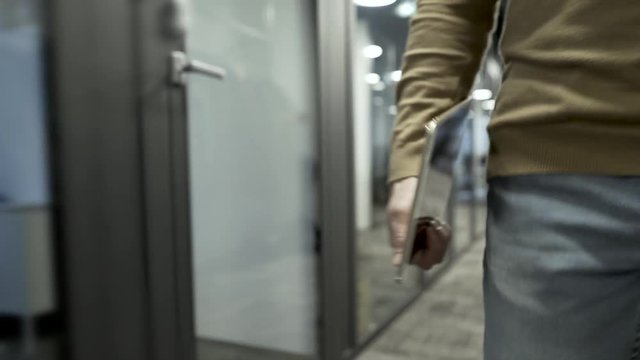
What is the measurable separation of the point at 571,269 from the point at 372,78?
229 centimetres

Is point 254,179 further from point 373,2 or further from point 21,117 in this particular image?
point 373,2

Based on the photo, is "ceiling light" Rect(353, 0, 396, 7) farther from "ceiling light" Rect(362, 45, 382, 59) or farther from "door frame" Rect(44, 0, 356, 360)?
"door frame" Rect(44, 0, 356, 360)

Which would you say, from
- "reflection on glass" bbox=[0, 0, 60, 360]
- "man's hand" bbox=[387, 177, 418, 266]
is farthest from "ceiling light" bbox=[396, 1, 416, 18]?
"man's hand" bbox=[387, 177, 418, 266]

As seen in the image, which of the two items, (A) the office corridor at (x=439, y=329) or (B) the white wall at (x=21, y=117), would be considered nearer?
(B) the white wall at (x=21, y=117)

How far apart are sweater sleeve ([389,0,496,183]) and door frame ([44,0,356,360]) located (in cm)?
69

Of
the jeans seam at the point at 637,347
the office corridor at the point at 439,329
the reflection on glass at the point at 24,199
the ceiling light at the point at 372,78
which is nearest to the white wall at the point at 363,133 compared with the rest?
the ceiling light at the point at 372,78

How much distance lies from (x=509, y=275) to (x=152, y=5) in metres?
0.99

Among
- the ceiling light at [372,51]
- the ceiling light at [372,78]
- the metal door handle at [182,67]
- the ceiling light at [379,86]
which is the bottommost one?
the metal door handle at [182,67]

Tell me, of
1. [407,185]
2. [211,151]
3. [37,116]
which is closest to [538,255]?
[407,185]

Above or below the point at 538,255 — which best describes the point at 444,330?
below

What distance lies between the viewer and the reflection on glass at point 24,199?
1071 millimetres

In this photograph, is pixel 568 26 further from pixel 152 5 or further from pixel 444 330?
pixel 444 330

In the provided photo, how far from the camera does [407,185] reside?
0.68 m

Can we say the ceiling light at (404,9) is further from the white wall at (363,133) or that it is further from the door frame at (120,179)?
the door frame at (120,179)
